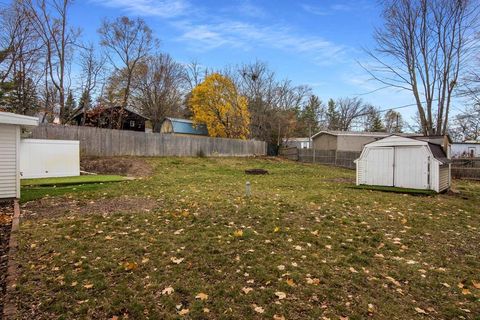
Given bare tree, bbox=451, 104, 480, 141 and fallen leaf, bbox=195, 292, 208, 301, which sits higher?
bare tree, bbox=451, 104, 480, 141

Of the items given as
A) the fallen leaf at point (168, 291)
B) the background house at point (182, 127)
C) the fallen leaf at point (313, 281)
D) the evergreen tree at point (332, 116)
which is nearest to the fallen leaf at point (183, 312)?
the fallen leaf at point (168, 291)

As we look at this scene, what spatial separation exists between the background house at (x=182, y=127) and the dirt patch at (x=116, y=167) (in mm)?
16026

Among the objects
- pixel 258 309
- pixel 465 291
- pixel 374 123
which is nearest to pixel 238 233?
pixel 258 309

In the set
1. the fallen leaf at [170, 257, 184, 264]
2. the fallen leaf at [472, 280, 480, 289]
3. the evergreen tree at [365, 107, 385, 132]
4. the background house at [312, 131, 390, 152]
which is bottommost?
the fallen leaf at [472, 280, 480, 289]

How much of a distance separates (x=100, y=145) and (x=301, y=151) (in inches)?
672

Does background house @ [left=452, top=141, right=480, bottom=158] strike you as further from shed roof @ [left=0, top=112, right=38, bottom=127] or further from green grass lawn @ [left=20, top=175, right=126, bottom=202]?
shed roof @ [left=0, top=112, right=38, bottom=127]

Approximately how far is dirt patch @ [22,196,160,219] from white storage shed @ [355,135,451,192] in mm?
8546

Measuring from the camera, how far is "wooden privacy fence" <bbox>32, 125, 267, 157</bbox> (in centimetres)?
1731

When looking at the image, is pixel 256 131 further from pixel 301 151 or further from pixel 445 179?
pixel 445 179

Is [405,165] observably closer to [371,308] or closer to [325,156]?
[371,308]

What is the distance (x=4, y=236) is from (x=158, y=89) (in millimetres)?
34068

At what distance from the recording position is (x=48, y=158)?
1263 centimetres

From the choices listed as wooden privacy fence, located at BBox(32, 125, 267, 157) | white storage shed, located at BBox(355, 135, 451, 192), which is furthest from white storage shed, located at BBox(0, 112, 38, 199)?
white storage shed, located at BBox(355, 135, 451, 192)

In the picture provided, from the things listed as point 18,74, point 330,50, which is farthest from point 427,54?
point 18,74
